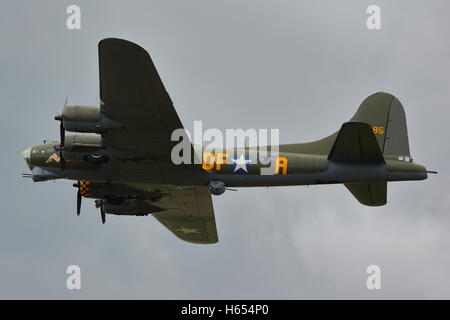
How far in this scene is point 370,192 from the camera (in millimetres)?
35500

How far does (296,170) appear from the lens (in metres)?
33.8

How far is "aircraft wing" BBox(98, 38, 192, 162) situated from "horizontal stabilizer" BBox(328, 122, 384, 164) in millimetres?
6658

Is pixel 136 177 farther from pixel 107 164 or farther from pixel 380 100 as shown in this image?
pixel 380 100

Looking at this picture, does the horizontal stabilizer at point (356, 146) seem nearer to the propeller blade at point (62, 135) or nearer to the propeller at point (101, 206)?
the propeller blade at point (62, 135)

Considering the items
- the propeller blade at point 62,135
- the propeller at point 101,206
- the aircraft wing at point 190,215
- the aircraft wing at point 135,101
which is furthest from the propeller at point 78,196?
the aircraft wing at point 135,101

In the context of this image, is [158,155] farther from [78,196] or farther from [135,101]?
[78,196]

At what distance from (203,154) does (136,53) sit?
5848 millimetres

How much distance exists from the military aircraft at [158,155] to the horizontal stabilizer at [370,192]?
0.15 feet

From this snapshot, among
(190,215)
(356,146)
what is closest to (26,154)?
(190,215)

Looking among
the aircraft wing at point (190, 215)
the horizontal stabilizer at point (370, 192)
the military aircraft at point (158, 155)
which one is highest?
the military aircraft at point (158, 155)

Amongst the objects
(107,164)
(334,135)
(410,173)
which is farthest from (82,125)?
(410,173)

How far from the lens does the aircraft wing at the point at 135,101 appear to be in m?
30.5

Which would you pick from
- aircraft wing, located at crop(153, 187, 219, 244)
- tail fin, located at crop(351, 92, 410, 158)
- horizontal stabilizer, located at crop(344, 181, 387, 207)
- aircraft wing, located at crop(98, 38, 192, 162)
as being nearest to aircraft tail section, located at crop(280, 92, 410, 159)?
tail fin, located at crop(351, 92, 410, 158)

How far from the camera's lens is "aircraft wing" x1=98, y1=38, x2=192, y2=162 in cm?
3045
